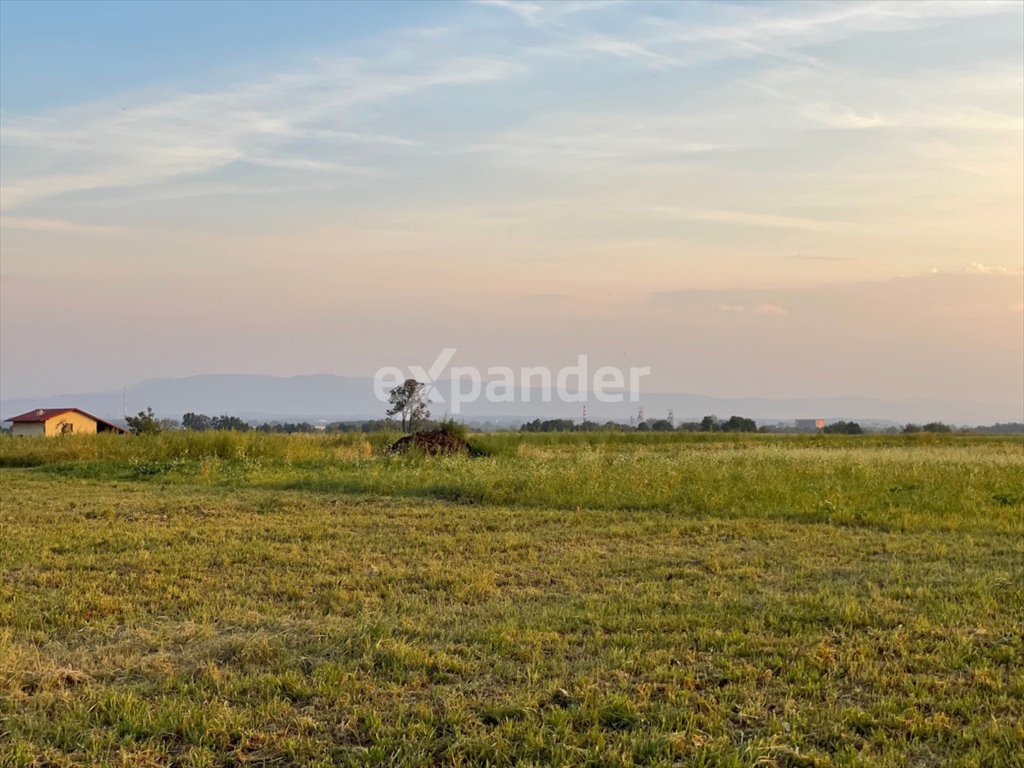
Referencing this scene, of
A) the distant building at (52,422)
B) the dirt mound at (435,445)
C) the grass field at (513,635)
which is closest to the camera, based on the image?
the grass field at (513,635)

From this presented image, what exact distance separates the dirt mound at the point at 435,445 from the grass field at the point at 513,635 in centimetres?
1204

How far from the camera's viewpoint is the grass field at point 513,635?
3.72m

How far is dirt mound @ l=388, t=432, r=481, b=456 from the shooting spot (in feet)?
77.8

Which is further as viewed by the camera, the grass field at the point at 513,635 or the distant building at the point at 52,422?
the distant building at the point at 52,422

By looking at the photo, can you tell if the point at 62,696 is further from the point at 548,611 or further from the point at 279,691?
the point at 548,611

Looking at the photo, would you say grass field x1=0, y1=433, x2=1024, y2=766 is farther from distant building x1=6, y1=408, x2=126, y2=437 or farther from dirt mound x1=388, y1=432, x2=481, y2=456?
distant building x1=6, y1=408, x2=126, y2=437

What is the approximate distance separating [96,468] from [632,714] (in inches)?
717

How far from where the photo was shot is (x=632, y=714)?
12.9 feet

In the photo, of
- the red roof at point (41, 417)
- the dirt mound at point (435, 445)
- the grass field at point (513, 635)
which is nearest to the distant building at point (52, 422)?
the red roof at point (41, 417)

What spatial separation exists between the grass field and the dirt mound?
12.0 metres

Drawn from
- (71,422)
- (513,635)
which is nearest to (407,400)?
(71,422)

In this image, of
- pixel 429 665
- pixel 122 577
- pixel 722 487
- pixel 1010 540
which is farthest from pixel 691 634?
pixel 722 487

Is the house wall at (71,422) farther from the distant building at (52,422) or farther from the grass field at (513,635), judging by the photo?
the grass field at (513,635)

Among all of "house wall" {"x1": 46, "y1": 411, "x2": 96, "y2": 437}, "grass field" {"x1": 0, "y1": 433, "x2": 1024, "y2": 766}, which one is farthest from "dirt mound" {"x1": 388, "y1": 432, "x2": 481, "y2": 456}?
"house wall" {"x1": 46, "y1": 411, "x2": 96, "y2": 437}
